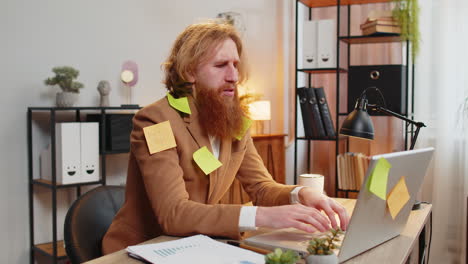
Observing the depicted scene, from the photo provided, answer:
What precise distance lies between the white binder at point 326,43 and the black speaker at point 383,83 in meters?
0.19

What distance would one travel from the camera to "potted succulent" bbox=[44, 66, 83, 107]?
8.62ft

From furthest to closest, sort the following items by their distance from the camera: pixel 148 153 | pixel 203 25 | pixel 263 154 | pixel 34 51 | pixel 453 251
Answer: pixel 263 154, pixel 453 251, pixel 34 51, pixel 203 25, pixel 148 153

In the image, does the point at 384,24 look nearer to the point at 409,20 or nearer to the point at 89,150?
the point at 409,20

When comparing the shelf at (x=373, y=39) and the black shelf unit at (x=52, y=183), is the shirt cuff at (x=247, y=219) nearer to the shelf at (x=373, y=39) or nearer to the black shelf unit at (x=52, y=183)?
the black shelf unit at (x=52, y=183)

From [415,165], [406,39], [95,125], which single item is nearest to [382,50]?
[406,39]

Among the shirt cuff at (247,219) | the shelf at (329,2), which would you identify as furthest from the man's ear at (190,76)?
the shelf at (329,2)

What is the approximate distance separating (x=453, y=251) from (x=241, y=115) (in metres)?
2.48

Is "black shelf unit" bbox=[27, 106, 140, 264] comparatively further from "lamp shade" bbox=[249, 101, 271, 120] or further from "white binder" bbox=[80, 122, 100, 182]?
"lamp shade" bbox=[249, 101, 271, 120]

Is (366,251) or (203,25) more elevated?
(203,25)

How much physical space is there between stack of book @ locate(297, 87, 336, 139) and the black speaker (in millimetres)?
206

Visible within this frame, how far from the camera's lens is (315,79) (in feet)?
14.5

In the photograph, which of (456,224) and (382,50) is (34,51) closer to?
(382,50)

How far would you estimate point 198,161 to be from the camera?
1.53 m

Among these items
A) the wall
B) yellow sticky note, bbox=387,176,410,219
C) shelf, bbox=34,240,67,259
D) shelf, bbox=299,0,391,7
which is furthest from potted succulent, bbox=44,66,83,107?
shelf, bbox=299,0,391,7
